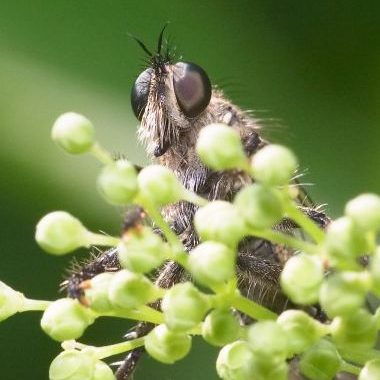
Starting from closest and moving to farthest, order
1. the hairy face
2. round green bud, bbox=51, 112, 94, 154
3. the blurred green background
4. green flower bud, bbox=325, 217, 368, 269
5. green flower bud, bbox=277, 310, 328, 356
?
green flower bud, bbox=325, 217, 368, 269, green flower bud, bbox=277, 310, 328, 356, round green bud, bbox=51, 112, 94, 154, the hairy face, the blurred green background

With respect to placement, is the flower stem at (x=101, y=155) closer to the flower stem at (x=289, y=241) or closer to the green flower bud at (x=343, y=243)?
the flower stem at (x=289, y=241)

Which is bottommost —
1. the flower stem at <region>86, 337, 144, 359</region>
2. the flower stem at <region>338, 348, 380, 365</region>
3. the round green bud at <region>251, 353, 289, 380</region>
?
the flower stem at <region>86, 337, 144, 359</region>

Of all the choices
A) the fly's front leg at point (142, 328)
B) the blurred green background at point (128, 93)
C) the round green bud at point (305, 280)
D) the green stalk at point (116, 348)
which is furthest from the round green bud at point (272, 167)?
the blurred green background at point (128, 93)

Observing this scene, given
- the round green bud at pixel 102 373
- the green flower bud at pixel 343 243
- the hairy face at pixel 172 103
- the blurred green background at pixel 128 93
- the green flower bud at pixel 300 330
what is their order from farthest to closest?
the blurred green background at pixel 128 93 → the hairy face at pixel 172 103 → the round green bud at pixel 102 373 → the green flower bud at pixel 300 330 → the green flower bud at pixel 343 243

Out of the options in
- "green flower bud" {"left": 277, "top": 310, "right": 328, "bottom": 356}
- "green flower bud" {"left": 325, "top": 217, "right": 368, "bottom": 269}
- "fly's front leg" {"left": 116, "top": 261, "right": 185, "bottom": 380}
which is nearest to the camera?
"green flower bud" {"left": 325, "top": 217, "right": 368, "bottom": 269}

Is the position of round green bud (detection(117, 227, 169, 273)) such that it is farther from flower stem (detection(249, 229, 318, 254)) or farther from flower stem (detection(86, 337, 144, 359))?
flower stem (detection(86, 337, 144, 359))

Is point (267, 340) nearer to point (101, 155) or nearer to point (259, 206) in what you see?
point (259, 206)

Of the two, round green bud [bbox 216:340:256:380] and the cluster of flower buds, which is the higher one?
the cluster of flower buds

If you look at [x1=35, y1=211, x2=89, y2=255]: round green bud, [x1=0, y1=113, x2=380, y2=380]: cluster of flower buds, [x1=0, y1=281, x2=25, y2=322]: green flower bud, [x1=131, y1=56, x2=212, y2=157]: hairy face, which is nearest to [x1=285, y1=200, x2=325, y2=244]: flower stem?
[x1=0, y1=113, x2=380, y2=380]: cluster of flower buds
